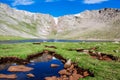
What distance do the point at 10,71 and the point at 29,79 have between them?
285 inches

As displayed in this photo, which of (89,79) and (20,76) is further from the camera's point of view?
(20,76)

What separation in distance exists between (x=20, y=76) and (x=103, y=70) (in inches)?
536

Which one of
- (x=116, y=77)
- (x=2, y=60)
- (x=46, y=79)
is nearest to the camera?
(x=116, y=77)

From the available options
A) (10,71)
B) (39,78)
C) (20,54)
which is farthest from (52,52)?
(39,78)

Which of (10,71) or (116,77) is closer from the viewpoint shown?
(116,77)

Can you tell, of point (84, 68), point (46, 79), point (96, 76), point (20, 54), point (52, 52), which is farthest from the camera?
point (52, 52)

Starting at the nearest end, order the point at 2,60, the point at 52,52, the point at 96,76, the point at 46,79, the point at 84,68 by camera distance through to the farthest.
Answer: the point at 96,76
the point at 46,79
the point at 84,68
the point at 2,60
the point at 52,52

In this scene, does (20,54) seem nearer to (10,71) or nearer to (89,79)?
(10,71)

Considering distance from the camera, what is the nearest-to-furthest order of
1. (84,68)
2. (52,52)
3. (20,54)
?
(84,68) → (20,54) → (52,52)

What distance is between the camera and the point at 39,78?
30125 millimetres

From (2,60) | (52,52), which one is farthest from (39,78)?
(52,52)

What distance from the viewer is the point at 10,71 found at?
34750mm

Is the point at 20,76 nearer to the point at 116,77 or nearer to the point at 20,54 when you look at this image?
the point at 116,77

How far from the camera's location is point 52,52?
63.8 m
